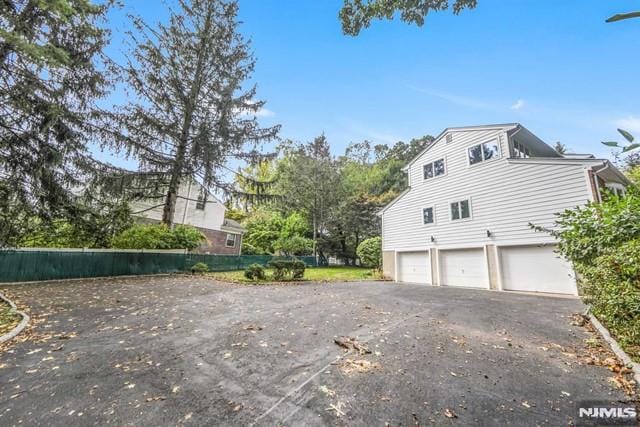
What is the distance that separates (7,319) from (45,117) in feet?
20.7

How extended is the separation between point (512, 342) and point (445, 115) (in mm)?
13100

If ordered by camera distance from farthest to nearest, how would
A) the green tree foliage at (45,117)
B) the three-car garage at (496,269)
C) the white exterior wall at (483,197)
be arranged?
the white exterior wall at (483,197) < the three-car garage at (496,269) < the green tree foliage at (45,117)

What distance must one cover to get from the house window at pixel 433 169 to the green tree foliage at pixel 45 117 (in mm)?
14038

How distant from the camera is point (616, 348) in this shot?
155 inches

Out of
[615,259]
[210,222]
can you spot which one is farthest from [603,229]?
[210,222]

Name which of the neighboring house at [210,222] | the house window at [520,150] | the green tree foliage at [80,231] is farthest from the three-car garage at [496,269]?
the neighboring house at [210,222]

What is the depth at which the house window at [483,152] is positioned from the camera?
11468 millimetres

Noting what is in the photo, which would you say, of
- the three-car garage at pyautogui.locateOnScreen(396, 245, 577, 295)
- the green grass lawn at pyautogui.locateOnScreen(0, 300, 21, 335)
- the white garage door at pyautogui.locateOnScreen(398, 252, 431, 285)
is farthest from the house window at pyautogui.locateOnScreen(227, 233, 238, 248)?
the green grass lawn at pyautogui.locateOnScreen(0, 300, 21, 335)

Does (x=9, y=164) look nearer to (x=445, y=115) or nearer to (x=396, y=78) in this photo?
(x=396, y=78)

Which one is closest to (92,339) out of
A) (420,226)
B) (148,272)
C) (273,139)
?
(148,272)

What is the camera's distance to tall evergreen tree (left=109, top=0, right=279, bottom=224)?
12.4m

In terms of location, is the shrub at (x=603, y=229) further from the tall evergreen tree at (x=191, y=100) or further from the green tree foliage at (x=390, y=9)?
the tall evergreen tree at (x=191, y=100)

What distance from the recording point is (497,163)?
1122 centimetres

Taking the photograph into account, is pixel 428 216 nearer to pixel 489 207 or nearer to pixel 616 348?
pixel 489 207
